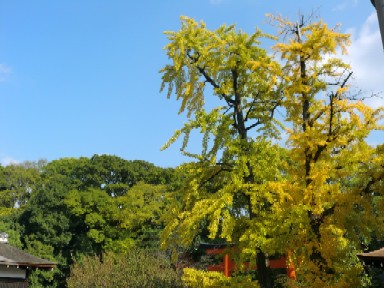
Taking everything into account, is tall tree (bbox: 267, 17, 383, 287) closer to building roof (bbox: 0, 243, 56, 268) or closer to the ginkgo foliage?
the ginkgo foliage

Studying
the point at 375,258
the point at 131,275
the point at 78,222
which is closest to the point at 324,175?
the point at 375,258

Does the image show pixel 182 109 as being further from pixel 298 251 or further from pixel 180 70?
pixel 298 251

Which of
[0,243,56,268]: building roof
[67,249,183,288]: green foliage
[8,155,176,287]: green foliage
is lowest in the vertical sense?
[67,249,183,288]: green foliage

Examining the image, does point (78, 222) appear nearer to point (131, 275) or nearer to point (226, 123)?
point (131, 275)

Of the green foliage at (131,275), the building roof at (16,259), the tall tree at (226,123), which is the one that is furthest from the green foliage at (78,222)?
the tall tree at (226,123)

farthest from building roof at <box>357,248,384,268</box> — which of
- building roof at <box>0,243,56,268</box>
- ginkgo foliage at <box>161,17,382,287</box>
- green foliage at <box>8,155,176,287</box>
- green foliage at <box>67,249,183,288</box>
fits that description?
green foliage at <box>8,155,176,287</box>

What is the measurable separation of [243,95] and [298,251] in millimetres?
5266

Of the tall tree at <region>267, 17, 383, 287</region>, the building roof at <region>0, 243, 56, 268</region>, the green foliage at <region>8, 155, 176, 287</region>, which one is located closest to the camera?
the tall tree at <region>267, 17, 383, 287</region>

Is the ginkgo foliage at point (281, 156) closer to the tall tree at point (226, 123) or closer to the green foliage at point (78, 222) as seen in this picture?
the tall tree at point (226, 123)

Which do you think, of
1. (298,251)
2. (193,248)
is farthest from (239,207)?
(193,248)

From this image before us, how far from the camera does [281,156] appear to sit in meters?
14.6

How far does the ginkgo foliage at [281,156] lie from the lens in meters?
9.95

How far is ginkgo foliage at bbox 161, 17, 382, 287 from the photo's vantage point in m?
9.95

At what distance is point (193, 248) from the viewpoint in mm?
30844
